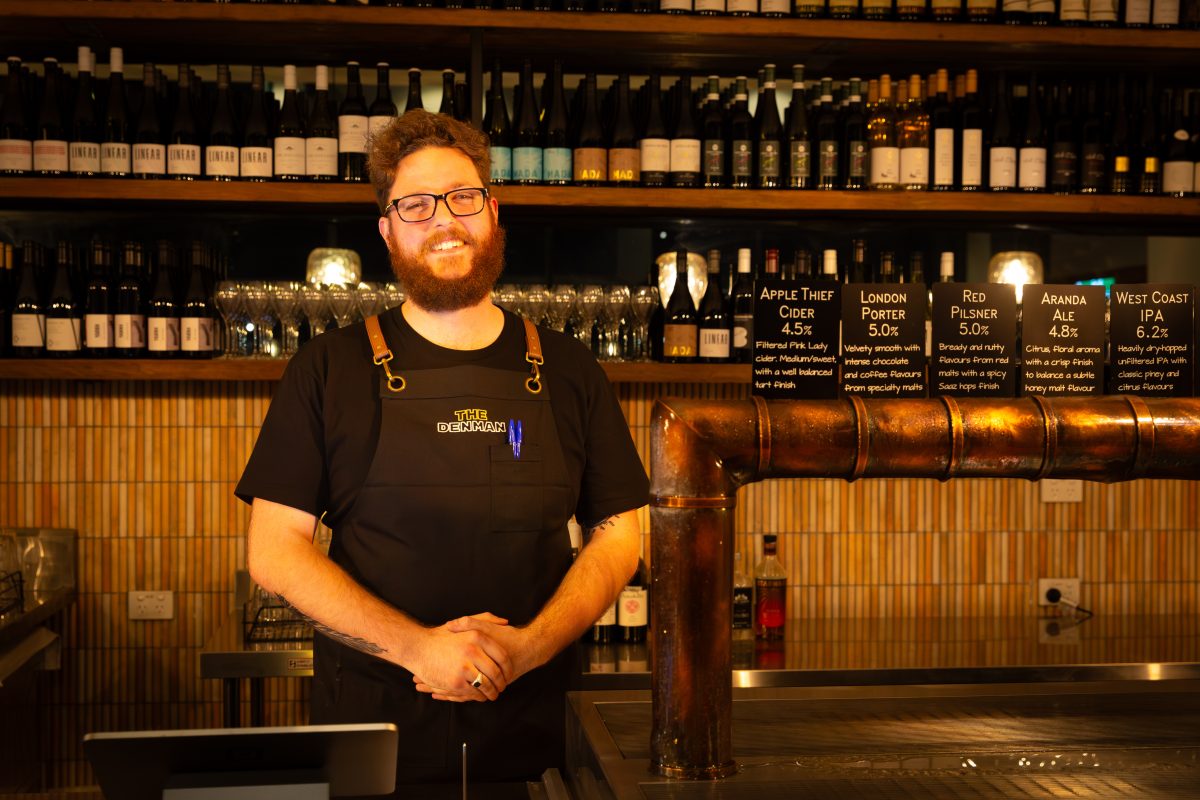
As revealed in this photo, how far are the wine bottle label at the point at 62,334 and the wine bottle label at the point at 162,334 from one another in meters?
0.18

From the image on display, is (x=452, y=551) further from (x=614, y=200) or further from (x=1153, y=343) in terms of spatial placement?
(x=614, y=200)

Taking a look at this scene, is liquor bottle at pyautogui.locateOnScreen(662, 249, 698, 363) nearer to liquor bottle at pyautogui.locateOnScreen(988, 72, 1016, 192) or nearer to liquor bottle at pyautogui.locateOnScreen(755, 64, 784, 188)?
liquor bottle at pyautogui.locateOnScreen(755, 64, 784, 188)

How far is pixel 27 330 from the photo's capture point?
2760mm

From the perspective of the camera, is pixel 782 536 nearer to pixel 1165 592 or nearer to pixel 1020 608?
pixel 1020 608

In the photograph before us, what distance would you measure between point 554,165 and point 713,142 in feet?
1.29

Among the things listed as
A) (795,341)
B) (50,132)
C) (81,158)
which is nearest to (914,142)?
(795,341)

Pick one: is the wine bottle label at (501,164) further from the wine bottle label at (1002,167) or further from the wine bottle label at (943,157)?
the wine bottle label at (1002,167)

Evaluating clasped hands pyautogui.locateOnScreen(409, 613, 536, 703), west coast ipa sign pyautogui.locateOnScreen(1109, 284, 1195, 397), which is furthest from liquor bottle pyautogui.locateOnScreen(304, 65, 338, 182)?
west coast ipa sign pyautogui.locateOnScreen(1109, 284, 1195, 397)

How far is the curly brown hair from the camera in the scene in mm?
1833

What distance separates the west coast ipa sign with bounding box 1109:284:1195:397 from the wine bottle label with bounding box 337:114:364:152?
181 cm

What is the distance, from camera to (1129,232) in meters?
3.19

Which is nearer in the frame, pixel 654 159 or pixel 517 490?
pixel 517 490

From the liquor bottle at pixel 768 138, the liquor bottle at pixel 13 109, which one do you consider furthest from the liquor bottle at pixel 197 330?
the liquor bottle at pixel 768 138

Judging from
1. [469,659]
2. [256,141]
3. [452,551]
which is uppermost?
[256,141]
